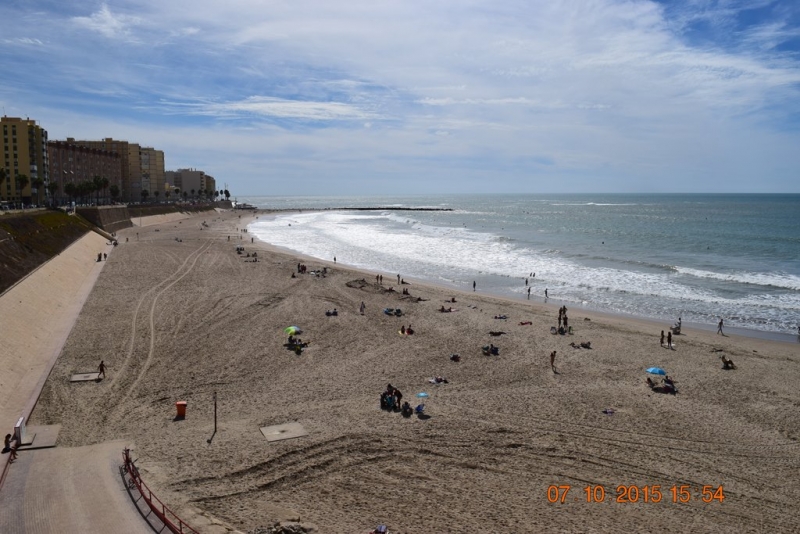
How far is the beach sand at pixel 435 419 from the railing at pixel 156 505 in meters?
0.37

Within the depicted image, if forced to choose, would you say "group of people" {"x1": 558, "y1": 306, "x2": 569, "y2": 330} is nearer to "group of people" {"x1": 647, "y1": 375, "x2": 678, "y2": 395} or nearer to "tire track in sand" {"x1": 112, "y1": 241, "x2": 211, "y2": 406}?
"group of people" {"x1": 647, "y1": 375, "x2": 678, "y2": 395}

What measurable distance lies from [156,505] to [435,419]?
824 centimetres

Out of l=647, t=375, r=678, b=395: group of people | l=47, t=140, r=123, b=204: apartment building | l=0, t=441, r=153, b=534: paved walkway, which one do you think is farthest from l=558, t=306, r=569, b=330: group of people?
l=47, t=140, r=123, b=204: apartment building

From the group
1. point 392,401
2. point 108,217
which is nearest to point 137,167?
point 108,217

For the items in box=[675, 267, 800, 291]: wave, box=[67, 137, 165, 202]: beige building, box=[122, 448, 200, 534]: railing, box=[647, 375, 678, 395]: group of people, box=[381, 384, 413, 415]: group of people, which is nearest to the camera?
box=[122, 448, 200, 534]: railing

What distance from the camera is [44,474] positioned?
42.8 ft

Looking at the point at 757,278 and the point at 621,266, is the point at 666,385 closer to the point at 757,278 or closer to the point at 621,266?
the point at 757,278

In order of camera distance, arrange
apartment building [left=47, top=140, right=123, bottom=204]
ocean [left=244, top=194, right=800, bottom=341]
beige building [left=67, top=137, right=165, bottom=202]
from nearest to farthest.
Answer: ocean [left=244, top=194, right=800, bottom=341], apartment building [left=47, top=140, right=123, bottom=204], beige building [left=67, top=137, right=165, bottom=202]

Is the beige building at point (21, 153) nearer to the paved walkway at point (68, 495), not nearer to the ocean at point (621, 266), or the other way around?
the ocean at point (621, 266)

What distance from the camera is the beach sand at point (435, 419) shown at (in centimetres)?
1243

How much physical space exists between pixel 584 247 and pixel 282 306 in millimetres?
45558

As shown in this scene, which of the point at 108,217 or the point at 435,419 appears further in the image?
the point at 108,217

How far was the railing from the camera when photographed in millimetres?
10844

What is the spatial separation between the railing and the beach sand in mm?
369
